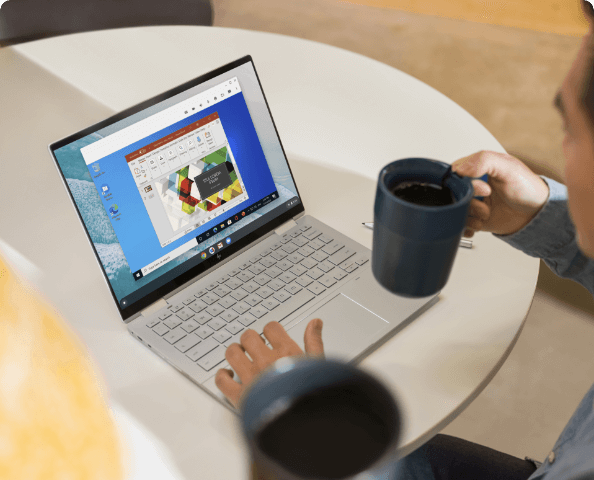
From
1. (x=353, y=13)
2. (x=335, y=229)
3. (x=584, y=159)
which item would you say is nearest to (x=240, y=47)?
(x=335, y=229)

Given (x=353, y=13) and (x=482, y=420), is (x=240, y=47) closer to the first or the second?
(x=482, y=420)

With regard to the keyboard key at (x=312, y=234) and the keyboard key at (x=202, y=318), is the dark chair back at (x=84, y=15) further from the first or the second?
the keyboard key at (x=202, y=318)

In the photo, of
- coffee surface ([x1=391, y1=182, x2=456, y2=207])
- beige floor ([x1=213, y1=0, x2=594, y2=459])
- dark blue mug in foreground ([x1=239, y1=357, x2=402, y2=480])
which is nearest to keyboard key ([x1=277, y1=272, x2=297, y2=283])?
coffee surface ([x1=391, y1=182, x2=456, y2=207])

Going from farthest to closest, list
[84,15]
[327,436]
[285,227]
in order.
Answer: [84,15] → [285,227] → [327,436]

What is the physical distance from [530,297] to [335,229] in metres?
0.34

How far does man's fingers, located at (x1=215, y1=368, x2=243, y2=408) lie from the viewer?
0.72 m

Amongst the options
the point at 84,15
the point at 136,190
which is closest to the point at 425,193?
the point at 136,190

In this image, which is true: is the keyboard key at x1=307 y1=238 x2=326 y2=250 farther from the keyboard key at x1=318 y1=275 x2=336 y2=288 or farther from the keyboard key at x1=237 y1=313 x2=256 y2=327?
the keyboard key at x1=237 y1=313 x2=256 y2=327

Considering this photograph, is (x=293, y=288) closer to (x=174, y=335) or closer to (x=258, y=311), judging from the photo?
(x=258, y=311)

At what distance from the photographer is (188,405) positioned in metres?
0.76

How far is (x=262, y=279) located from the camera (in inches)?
36.2

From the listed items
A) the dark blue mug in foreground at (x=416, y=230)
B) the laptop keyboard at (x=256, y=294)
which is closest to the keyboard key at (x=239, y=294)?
the laptop keyboard at (x=256, y=294)

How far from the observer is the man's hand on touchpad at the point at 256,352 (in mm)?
721

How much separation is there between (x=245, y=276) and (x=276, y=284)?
0.18ft
